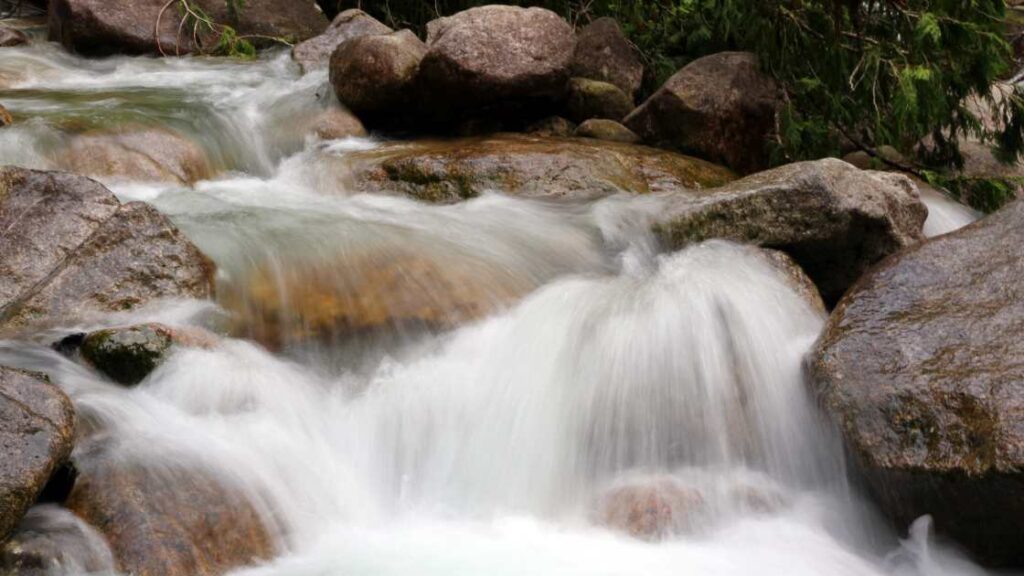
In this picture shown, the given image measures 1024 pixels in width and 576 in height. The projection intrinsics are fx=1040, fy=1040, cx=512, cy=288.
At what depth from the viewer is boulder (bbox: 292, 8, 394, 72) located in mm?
9398

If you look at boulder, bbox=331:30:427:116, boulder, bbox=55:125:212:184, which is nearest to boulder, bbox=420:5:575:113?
boulder, bbox=331:30:427:116

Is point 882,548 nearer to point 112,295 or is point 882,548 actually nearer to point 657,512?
point 657,512

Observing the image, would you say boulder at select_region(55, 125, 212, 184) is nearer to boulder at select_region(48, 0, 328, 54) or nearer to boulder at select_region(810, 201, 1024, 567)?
boulder at select_region(48, 0, 328, 54)

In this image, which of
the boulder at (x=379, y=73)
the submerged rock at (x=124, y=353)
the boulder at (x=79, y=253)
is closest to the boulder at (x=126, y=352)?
the submerged rock at (x=124, y=353)

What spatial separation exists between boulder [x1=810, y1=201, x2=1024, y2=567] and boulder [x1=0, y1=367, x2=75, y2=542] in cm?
279

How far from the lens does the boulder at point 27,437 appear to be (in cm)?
310

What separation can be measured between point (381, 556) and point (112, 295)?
185 centimetres

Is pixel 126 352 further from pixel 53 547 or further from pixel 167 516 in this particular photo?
pixel 53 547

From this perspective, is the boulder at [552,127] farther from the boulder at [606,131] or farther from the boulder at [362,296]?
the boulder at [362,296]

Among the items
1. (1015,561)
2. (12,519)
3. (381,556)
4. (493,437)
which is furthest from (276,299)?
(1015,561)

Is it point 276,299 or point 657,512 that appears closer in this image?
point 657,512

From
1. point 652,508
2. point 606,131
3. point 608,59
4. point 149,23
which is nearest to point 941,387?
point 652,508

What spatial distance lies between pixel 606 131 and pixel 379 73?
1774 millimetres

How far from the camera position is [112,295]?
15.2 ft
